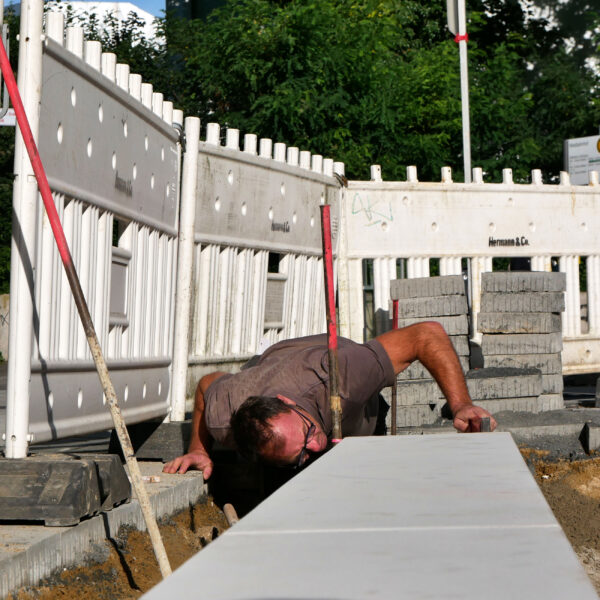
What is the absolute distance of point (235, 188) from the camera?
7.85 meters

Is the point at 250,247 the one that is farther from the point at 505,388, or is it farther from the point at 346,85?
the point at 346,85

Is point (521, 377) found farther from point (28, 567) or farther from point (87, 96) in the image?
point (28, 567)

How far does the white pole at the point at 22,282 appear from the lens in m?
4.46

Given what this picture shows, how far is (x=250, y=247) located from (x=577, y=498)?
9.43 feet

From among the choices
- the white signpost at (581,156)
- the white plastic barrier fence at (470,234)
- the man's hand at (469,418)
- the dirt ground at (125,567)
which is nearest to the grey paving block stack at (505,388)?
the white plastic barrier fence at (470,234)

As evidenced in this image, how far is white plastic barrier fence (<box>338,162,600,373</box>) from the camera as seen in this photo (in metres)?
10.3

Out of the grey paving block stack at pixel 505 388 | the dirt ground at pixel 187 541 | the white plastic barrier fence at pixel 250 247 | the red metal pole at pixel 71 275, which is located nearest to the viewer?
the dirt ground at pixel 187 541

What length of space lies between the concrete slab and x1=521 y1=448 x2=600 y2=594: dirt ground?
9.26ft

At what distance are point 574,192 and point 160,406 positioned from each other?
6171mm

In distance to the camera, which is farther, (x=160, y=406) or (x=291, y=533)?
(x=160, y=406)

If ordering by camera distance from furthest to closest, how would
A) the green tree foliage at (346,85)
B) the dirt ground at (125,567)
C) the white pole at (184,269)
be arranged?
1. the green tree foliage at (346,85)
2. the white pole at (184,269)
3. the dirt ground at (125,567)

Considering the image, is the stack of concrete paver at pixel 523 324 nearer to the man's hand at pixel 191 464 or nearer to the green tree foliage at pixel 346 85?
the man's hand at pixel 191 464

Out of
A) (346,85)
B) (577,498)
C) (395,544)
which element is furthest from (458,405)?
(346,85)

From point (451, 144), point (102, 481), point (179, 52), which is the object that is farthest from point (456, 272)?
point (179, 52)
